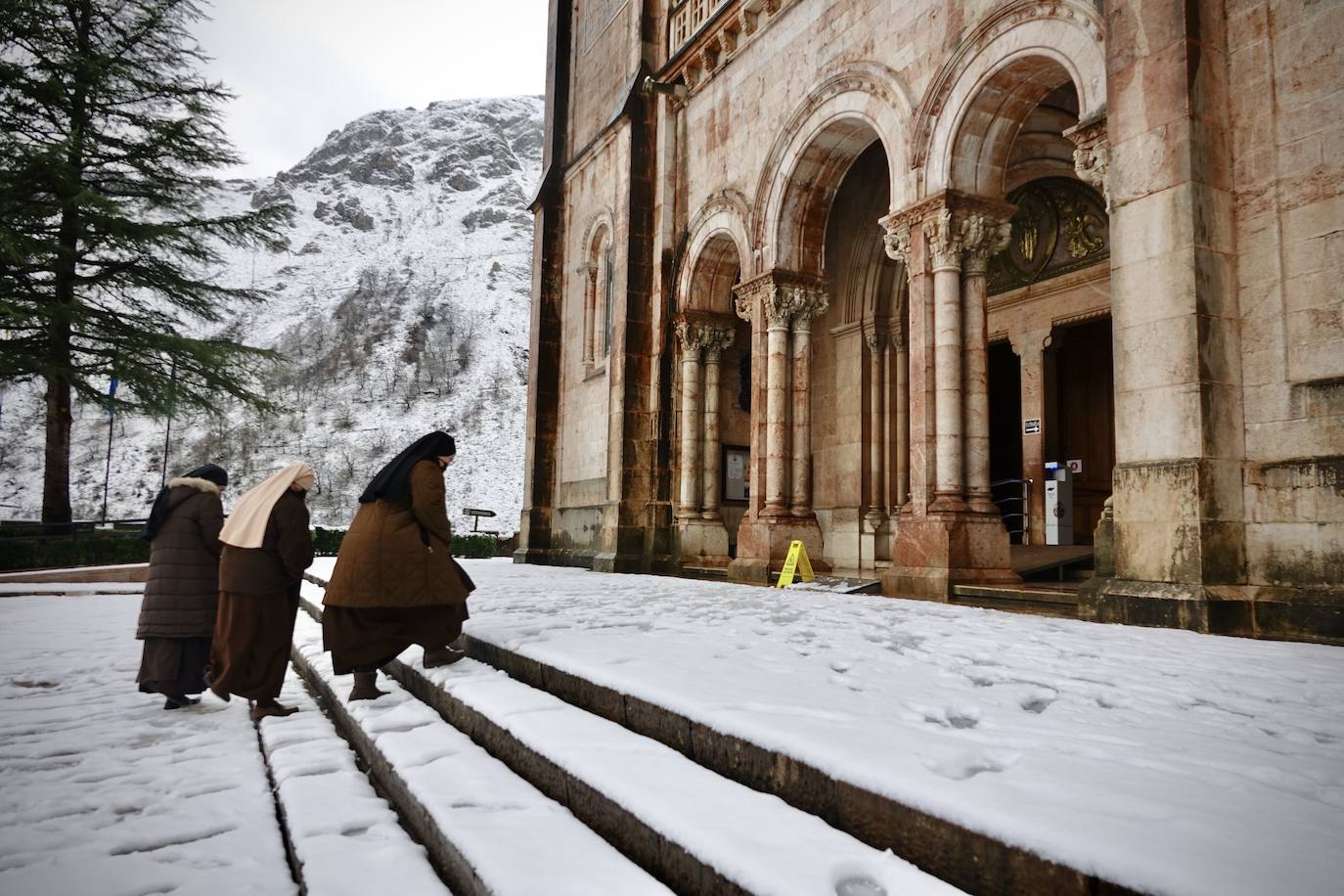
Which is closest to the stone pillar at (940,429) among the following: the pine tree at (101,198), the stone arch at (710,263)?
the stone arch at (710,263)

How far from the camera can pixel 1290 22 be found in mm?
5613

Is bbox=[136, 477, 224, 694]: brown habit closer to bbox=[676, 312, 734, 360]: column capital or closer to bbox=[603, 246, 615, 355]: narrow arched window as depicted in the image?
bbox=[676, 312, 734, 360]: column capital

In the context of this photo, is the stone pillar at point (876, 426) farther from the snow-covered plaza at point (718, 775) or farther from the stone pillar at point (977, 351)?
the snow-covered plaza at point (718, 775)

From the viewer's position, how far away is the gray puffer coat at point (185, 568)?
473 cm

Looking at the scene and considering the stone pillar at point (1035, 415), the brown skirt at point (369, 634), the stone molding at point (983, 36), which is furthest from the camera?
the stone pillar at point (1035, 415)

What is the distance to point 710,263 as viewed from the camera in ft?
43.9

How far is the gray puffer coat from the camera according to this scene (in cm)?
473

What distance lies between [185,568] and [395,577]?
145 cm

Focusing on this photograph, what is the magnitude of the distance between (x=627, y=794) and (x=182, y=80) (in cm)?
2365

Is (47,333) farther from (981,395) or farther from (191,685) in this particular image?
(981,395)

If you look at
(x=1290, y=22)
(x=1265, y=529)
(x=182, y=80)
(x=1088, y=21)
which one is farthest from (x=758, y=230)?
(x=182, y=80)

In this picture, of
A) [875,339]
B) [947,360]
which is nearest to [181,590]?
[947,360]

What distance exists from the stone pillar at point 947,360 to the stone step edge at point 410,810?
20.0ft

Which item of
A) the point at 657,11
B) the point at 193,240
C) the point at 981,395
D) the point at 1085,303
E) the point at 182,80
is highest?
the point at 182,80
